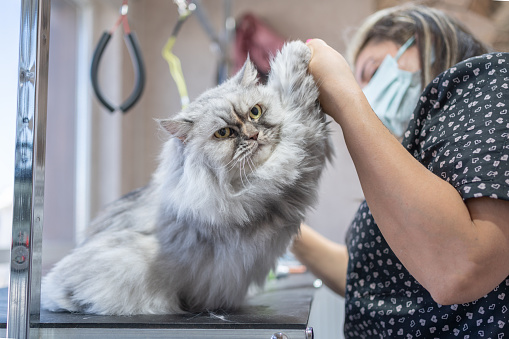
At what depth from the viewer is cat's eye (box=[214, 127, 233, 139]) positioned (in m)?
0.92

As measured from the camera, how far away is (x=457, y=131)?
0.80 m

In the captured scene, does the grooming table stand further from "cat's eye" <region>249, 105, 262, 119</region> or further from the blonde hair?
the blonde hair

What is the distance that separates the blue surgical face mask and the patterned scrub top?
14.5 inches

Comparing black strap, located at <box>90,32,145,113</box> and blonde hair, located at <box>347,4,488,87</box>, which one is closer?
blonde hair, located at <box>347,4,488,87</box>

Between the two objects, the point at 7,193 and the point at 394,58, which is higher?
the point at 394,58

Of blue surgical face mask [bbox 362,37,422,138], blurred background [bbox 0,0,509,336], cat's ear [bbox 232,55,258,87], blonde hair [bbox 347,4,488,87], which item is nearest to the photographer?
cat's ear [bbox 232,55,258,87]

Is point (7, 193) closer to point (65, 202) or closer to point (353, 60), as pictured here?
point (353, 60)

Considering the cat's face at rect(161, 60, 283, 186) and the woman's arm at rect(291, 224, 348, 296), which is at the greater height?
the cat's face at rect(161, 60, 283, 186)

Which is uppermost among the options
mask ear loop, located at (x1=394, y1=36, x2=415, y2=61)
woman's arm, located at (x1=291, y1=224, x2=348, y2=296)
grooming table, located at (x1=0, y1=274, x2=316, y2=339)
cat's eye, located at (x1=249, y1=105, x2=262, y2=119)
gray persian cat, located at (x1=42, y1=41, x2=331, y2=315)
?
mask ear loop, located at (x1=394, y1=36, x2=415, y2=61)

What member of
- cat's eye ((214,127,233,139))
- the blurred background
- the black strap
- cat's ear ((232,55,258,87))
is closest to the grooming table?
cat's eye ((214,127,233,139))

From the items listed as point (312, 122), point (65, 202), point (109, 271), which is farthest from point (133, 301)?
point (65, 202)

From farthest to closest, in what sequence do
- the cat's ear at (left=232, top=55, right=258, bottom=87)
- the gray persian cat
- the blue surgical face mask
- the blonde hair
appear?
the blue surgical face mask, the blonde hair, the cat's ear at (left=232, top=55, right=258, bottom=87), the gray persian cat

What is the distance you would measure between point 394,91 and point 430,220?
675 millimetres

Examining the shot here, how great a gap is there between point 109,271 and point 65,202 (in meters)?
1.88
